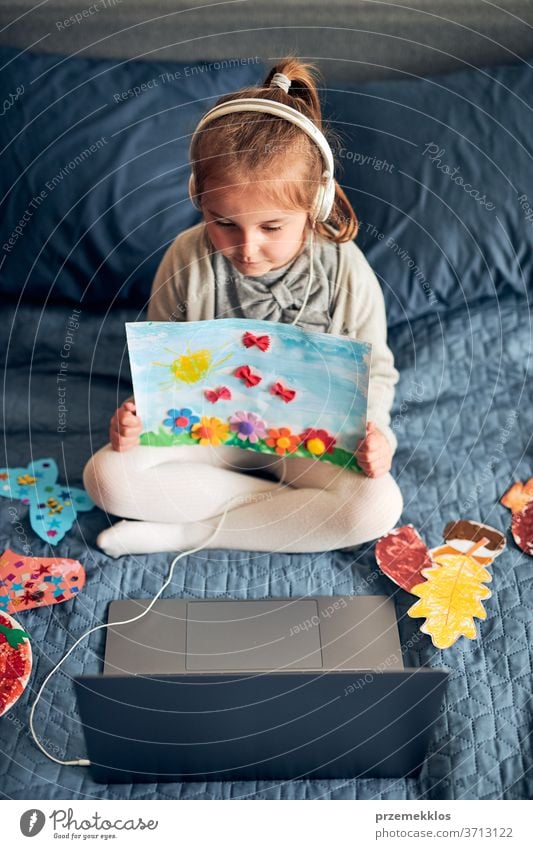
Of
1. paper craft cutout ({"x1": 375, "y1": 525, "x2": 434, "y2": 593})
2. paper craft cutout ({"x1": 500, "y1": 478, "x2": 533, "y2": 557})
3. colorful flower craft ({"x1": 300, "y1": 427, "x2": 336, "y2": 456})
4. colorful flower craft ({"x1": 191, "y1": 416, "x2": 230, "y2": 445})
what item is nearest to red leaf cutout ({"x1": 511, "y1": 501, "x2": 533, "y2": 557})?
paper craft cutout ({"x1": 500, "y1": 478, "x2": 533, "y2": 557})

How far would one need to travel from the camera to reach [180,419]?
1.08 m

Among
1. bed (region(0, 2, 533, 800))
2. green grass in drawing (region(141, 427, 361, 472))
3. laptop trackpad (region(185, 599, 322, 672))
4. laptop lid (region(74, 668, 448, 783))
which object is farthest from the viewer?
bed (region(0, 2, 533, 800))

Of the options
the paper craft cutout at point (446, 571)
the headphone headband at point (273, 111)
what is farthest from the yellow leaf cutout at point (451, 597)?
the headphone headband at point (273, 111)

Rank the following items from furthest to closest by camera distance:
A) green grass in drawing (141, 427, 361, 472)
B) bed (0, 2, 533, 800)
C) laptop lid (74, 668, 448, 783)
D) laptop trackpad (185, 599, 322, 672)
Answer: bed (0, 2, 533, 800)
green grass in drawing (141, 427, 361, 472)
laptop trackpad (185, 599, 322, 672)
laptop lid (74, 668, 448, 783)

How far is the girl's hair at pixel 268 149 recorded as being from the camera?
0.89 meters

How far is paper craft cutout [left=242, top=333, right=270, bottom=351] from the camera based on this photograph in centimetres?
100

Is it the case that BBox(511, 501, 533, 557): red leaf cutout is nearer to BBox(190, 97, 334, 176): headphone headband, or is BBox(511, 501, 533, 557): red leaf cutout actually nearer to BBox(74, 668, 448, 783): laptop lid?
BBox(74, 668, 448, 783): laptop lid

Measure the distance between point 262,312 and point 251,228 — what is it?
0.40 ft

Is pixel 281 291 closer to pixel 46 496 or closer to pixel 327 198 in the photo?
pixel 327 198

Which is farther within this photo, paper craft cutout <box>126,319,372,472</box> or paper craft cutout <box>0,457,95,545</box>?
A: paper craft cutout <box>0,457,95,545</box>

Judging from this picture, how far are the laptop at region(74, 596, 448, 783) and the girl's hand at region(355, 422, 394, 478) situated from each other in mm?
138

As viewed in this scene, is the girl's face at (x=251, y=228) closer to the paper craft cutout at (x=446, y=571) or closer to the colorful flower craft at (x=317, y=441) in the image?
the colorful flower craft at (x=317, y=441)

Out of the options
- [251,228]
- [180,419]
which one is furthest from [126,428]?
[251,228]

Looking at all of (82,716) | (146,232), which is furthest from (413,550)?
(146,232)
